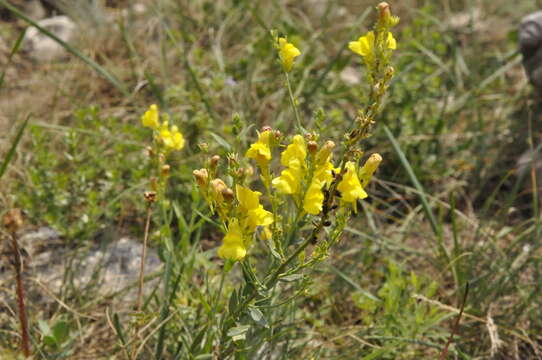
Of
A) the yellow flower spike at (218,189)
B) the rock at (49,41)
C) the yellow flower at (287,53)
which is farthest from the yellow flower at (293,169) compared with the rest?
the rock at (49,41)

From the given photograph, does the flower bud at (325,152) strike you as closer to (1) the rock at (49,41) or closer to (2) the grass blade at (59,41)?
(2) the grass blade at (59,41)

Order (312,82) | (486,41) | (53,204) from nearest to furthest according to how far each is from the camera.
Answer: (53,204)
(312,82)
(486,41)

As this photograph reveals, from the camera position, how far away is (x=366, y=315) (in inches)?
74.5

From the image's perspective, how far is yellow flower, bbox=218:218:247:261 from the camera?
3.54ft

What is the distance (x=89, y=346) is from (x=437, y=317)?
1.11m

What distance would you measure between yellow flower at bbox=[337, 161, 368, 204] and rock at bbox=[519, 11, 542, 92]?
6.58 ft

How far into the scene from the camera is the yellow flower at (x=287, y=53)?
1.27 meters

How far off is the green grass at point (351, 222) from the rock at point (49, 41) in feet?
0.32

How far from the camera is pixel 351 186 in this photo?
1.09 metres

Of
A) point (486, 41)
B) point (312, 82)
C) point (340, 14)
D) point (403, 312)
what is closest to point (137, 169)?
point (312, 82)

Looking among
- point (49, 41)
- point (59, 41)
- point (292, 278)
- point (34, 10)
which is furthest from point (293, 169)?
point (34, 10)

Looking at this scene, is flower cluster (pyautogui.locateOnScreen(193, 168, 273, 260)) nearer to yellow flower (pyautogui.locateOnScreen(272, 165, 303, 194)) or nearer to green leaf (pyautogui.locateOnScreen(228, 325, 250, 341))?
yellow flower (pyautogui.locateOnScreen(272, 165, 303, 194))

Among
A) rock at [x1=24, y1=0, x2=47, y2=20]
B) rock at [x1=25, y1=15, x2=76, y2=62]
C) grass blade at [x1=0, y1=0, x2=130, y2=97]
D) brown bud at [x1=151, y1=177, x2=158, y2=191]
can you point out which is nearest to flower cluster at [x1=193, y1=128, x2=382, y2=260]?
brown bud at [x1=151, y1=177, x2=158, y2=191]

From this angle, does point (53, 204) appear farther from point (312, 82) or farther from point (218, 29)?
point (218, 29)
